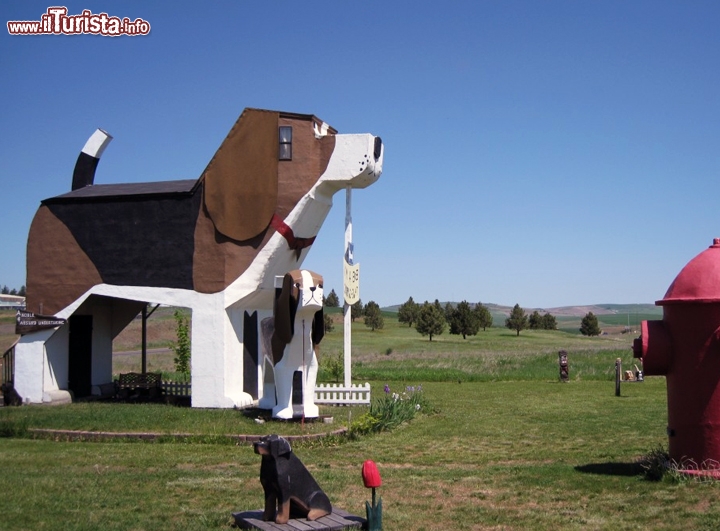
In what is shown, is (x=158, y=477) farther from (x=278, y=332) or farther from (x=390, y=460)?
(x=278, y=332)

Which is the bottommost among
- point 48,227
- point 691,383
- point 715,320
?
point 691,383

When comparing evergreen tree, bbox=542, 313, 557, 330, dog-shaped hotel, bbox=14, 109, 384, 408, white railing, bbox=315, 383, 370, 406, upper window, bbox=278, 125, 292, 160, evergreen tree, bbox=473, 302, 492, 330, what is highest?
upper window, bbox=278, 125, 292, 160

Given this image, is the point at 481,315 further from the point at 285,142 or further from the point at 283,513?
the point at 283,513

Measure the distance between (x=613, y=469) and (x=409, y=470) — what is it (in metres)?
3.05

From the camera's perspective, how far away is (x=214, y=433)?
1554 cm

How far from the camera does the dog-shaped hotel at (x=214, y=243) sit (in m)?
19.7

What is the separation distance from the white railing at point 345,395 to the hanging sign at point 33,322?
277 inches

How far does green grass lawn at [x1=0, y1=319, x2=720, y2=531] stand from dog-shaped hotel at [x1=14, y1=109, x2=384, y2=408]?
171cm

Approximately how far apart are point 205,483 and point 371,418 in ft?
19.8

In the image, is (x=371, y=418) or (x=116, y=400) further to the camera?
(x=116, y=400)

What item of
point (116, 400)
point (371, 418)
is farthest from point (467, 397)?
point (116, 400)

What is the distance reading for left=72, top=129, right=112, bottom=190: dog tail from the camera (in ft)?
76.6

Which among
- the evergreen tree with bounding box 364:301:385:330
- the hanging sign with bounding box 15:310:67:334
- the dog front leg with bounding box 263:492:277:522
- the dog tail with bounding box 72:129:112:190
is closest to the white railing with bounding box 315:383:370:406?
the hanging sign with bounding box 15:310:67:334

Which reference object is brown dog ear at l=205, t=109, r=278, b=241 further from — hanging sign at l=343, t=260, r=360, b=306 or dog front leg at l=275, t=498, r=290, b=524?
dog front leg at l=275, t=498, r=290, b=524
